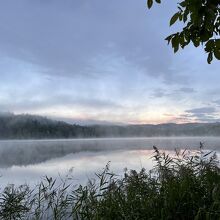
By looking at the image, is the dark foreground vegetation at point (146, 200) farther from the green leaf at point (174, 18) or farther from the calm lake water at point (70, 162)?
the green leaf at point (174, 18)

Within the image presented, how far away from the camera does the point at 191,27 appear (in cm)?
371

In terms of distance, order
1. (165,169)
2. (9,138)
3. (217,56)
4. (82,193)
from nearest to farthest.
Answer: (217,56)
(82,193)
(165,169)
(9,138)

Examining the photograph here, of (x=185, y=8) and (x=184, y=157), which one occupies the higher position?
(x=185, y=8)

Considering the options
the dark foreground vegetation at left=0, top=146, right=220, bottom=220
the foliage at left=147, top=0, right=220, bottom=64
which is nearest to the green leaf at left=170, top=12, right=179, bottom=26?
the foliage at left=147, top=0, right=220, bottom=64

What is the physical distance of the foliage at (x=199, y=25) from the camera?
10.2 ft

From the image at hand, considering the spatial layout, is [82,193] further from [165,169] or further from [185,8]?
[185,8]

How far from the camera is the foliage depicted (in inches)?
123

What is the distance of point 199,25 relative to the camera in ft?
10.7

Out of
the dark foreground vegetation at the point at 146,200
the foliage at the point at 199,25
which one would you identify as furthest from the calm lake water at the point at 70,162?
A: the foliage at the point at 199,25

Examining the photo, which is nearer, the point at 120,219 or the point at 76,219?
the point at 120,219

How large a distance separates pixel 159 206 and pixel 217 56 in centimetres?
257

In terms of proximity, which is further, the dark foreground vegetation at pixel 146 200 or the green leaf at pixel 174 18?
the dark foreground vegetation at pixel 146 200

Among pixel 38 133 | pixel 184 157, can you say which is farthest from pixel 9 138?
pixel 184 157

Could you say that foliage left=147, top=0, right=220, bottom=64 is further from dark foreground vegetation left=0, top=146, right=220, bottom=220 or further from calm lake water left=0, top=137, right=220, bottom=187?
calm lake water left=0, top=137, right=220, bottom=187
